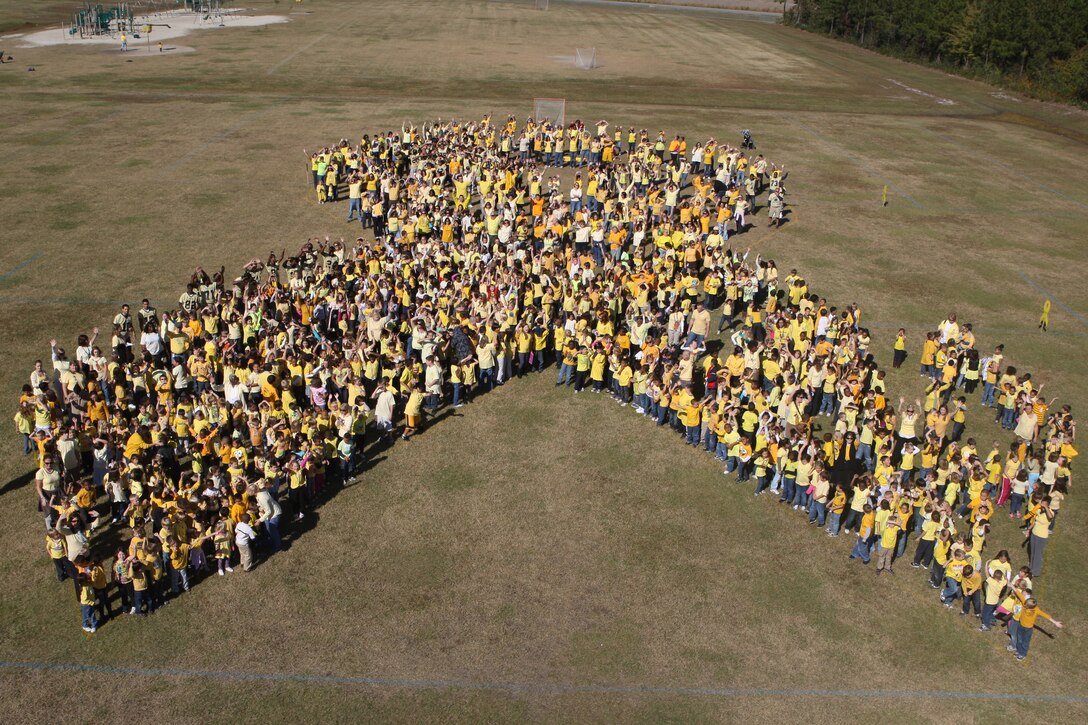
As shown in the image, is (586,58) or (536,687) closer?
(536,687)

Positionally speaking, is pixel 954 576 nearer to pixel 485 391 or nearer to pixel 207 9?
pixel 485 391

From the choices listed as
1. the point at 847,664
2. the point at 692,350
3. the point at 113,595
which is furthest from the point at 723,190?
the point at 113,595

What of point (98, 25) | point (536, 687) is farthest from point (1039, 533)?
point (98, 25)

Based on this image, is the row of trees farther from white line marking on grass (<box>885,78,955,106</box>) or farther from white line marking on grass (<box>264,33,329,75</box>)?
white line marking on grass (<box>264,33,329,75</box>)

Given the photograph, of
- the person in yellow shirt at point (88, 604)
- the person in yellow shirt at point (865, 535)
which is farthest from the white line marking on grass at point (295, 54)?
the person in yellow shirt at point (865, 535)

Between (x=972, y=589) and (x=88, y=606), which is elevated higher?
(x=972, y=589)

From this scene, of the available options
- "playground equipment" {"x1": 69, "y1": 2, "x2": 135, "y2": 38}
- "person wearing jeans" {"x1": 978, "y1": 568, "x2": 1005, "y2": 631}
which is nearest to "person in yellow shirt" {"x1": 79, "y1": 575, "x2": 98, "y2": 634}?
"person wearing jeans" {"x1": 978, "y1": 568, "x2": 1005, "y2": 631}

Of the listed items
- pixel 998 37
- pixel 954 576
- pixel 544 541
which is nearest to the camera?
pixel 954 576
